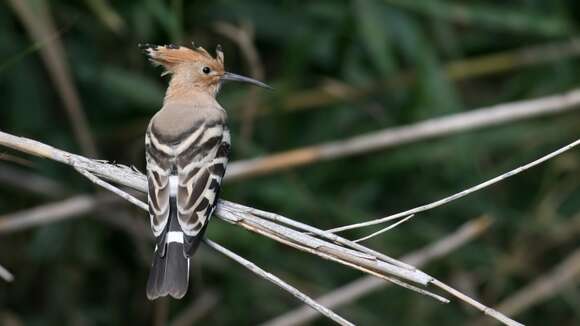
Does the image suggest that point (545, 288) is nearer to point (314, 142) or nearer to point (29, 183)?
point (314, 142)

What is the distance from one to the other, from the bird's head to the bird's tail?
37.8 inches

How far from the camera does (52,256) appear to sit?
16.6ft

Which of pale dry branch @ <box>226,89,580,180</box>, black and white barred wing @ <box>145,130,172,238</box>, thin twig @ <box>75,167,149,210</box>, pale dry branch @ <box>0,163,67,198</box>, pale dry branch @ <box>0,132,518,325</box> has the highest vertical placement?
pale dry branch @ <box>226,89,580,180</box>

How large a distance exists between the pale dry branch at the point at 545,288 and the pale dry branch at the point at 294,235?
8.32 feet

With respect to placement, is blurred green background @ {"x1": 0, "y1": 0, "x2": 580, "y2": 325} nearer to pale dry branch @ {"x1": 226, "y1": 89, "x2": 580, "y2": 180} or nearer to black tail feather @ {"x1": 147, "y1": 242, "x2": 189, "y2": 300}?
pale dry branch @ {"x1": 226, "y1": 89, "x2": 580, "y2": 180}

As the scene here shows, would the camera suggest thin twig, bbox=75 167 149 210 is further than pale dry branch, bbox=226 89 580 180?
No

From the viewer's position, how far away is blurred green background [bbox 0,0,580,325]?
502 centimetres

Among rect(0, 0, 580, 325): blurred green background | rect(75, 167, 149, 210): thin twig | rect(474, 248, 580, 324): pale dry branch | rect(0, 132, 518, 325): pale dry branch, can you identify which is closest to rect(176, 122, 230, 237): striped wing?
rect(0, 132, 518, 325): pale dry branch

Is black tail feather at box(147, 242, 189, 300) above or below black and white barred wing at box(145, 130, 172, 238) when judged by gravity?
below

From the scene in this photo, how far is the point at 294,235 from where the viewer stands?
110 inches

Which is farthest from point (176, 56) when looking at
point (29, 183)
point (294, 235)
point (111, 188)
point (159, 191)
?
point (294, 235)

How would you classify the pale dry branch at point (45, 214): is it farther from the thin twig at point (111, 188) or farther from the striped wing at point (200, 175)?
the thin twig at point (111, 188)

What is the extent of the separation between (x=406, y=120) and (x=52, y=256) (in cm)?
159

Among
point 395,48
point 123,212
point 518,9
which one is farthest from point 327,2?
point 123,212
